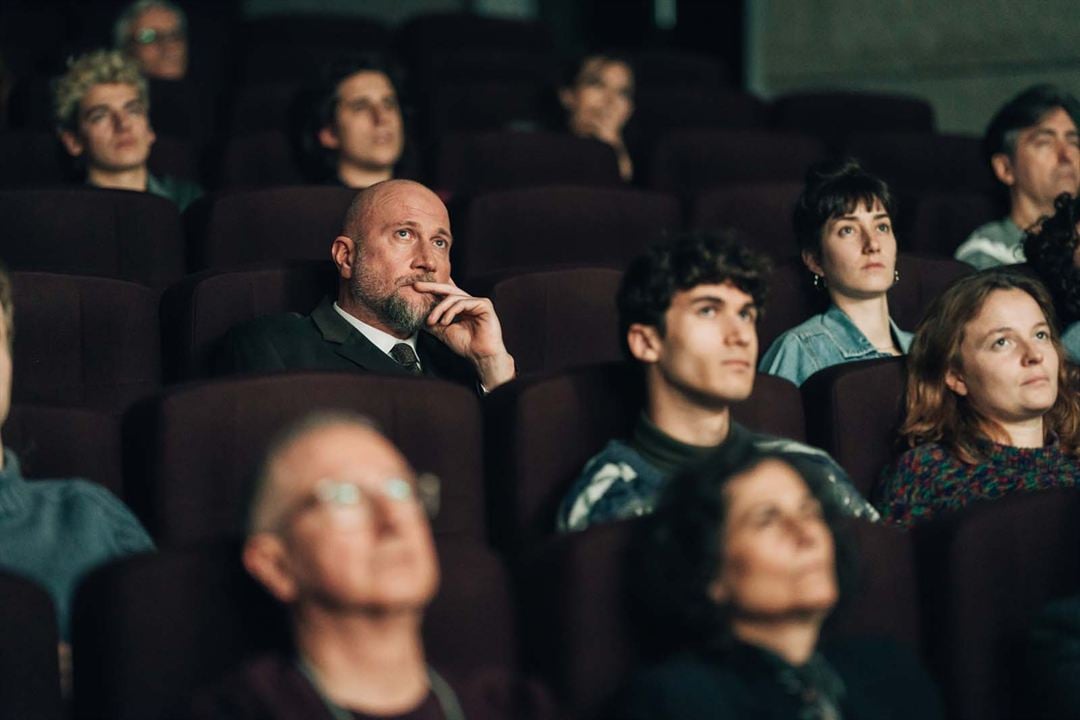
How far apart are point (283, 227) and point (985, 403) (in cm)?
72

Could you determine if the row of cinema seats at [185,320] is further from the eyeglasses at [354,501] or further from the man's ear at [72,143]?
the man's ear at [72,143]

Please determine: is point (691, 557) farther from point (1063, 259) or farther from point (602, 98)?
point (602, 98)

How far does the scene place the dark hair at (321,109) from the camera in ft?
6.91

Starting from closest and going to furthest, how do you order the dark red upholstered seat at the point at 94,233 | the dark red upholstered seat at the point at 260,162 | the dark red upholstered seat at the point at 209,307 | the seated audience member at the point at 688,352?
the seated audience member at the point at 688,352
the dark red upholstered seat at the point at 209,307
the dark red upholstered seat at the point at 94,233
the dark red upholstered seat at the point at 260,162

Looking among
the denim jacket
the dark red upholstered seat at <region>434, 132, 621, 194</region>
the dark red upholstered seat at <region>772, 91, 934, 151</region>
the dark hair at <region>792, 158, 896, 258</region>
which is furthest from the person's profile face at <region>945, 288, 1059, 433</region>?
the dark red upholstered seat at <region>772, 91, 934, 151</region>

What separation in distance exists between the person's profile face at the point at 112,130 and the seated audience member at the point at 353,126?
204 mm

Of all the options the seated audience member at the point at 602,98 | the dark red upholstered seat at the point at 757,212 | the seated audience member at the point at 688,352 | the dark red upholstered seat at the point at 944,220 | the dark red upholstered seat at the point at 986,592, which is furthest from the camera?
the seated audience member at the point at 602,98

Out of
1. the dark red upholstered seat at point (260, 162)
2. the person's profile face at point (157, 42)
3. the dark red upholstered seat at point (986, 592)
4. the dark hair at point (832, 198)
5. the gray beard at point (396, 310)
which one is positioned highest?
the person's profile face at point (157, 42)

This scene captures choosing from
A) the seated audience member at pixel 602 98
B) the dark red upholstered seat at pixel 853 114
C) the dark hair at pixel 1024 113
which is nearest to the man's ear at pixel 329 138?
the seated audience member at pixel 602 98

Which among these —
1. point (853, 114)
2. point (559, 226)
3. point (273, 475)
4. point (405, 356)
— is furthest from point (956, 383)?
point (853, 114)

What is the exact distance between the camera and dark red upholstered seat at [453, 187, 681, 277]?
5.79 feet

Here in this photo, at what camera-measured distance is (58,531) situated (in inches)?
41.0

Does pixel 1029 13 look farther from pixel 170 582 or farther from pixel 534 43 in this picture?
pixel 170 582

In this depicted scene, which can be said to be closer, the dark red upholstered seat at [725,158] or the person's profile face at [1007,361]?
the person's profile face at [1007,361]
